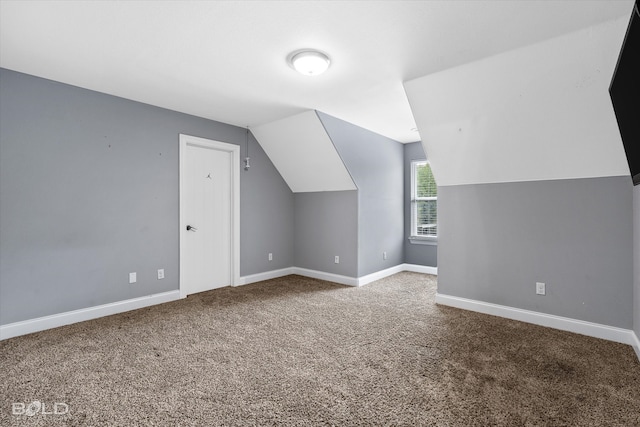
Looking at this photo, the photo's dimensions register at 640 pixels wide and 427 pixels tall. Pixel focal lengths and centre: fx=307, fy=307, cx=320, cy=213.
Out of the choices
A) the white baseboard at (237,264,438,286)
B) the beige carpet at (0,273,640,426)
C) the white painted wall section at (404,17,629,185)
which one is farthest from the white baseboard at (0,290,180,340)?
the white painted wall section at (404,17,629,185)

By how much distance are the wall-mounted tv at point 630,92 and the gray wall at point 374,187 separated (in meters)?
2.76

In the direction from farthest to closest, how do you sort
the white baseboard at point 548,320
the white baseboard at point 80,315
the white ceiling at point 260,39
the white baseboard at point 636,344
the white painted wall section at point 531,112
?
the white baseboard at point 80,315 < the white baseboard at point 548,320 < the white baseboard at point 636,344 < the white painted wall section at point 531,112 < the white ceiling at point 260,39

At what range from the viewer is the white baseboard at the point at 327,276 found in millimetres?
4656

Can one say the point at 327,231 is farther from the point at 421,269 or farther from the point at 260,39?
the point at 260,39

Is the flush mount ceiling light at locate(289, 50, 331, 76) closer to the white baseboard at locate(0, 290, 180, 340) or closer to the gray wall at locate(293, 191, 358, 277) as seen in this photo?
the gray wall at locate(293, 191, 358, 277)

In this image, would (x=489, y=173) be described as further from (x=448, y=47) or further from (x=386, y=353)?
(x=386, y=353)

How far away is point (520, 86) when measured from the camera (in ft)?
8.48

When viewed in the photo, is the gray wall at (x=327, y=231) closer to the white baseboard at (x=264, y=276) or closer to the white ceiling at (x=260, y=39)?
the white baseboard at (x=264, y=276)

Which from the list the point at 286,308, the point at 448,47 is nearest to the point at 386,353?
the point at 286,308

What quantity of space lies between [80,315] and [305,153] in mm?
3293

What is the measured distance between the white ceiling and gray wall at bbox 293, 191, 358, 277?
6.19ft

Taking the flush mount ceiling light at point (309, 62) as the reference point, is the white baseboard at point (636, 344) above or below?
below

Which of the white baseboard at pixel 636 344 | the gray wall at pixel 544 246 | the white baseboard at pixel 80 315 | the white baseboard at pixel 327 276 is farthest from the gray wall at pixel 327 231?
the white baseboard at pixel 636 344

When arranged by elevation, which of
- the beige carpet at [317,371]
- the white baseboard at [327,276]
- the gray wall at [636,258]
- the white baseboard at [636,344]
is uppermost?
the gray wall at [636,258]
